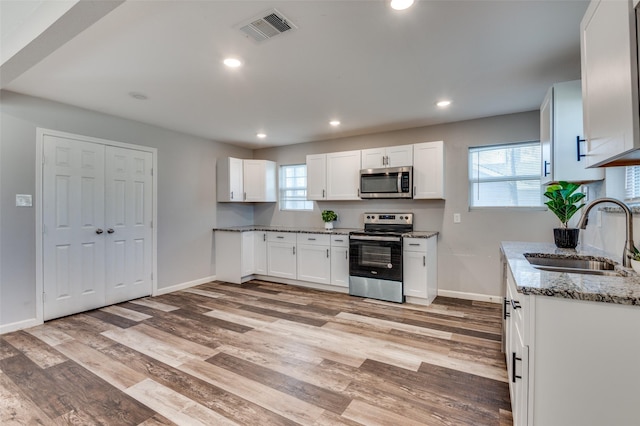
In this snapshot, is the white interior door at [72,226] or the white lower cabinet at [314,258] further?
the white lower cabinet at [314,258]

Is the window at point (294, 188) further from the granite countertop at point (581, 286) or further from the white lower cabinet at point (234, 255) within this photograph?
the granite countertop at point (581, 286)

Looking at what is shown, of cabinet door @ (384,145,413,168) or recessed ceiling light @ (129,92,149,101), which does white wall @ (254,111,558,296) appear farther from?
recessed ceiling light @ (129,92,149,101)

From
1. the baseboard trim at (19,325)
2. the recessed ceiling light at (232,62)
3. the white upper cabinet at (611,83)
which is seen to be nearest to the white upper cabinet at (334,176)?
the recessed ceiling light at (232,62)

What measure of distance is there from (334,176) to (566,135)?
2.93 meters

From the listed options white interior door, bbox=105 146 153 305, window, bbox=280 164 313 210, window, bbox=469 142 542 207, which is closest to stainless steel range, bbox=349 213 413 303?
window, bbox=469 142 542 207

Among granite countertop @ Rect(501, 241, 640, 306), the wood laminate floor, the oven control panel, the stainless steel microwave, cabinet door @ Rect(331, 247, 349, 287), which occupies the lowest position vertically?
the wood laminate floor

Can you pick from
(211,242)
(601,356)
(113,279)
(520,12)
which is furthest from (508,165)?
(113,279)

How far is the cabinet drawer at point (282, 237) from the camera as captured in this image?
488 centimetres

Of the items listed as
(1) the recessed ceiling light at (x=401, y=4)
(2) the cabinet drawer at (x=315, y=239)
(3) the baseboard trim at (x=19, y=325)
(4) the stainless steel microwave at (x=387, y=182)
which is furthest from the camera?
(2) the cabinet drawer at (x=315, y=239)

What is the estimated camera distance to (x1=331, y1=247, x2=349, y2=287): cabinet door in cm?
441

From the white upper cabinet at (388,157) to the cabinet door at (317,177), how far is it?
2.27ft

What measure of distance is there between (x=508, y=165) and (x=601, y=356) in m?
3.30

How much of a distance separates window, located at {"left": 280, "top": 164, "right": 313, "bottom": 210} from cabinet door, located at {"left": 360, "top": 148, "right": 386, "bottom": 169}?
133cm

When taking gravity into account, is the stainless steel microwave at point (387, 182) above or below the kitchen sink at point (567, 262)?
above
